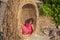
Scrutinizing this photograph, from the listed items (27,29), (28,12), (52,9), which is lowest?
(52,9)

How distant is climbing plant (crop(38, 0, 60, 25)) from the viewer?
6.34 m

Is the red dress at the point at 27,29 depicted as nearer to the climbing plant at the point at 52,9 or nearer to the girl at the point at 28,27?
the girl at the point at 28,27

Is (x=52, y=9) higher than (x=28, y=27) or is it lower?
lower

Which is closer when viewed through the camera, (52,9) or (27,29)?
(27,29)

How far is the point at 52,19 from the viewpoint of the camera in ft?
20.6

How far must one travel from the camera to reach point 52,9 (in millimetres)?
6469

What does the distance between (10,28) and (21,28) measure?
0.42ft

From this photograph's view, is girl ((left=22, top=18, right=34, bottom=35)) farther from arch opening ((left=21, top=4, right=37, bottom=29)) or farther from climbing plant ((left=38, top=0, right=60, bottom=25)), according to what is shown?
climbing plant ((left=38, top=0, right=60, bottom=25))

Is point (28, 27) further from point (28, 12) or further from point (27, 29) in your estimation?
point (28, 12)

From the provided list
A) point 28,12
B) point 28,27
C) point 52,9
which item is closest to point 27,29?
point 28,27

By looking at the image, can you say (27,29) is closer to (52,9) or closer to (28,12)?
(28,12)

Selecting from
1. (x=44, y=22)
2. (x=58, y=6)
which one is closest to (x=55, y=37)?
(x=44, y=22)

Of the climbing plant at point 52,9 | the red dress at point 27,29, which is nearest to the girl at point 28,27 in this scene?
the red dress at point 27,29

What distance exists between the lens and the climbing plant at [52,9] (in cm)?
634
